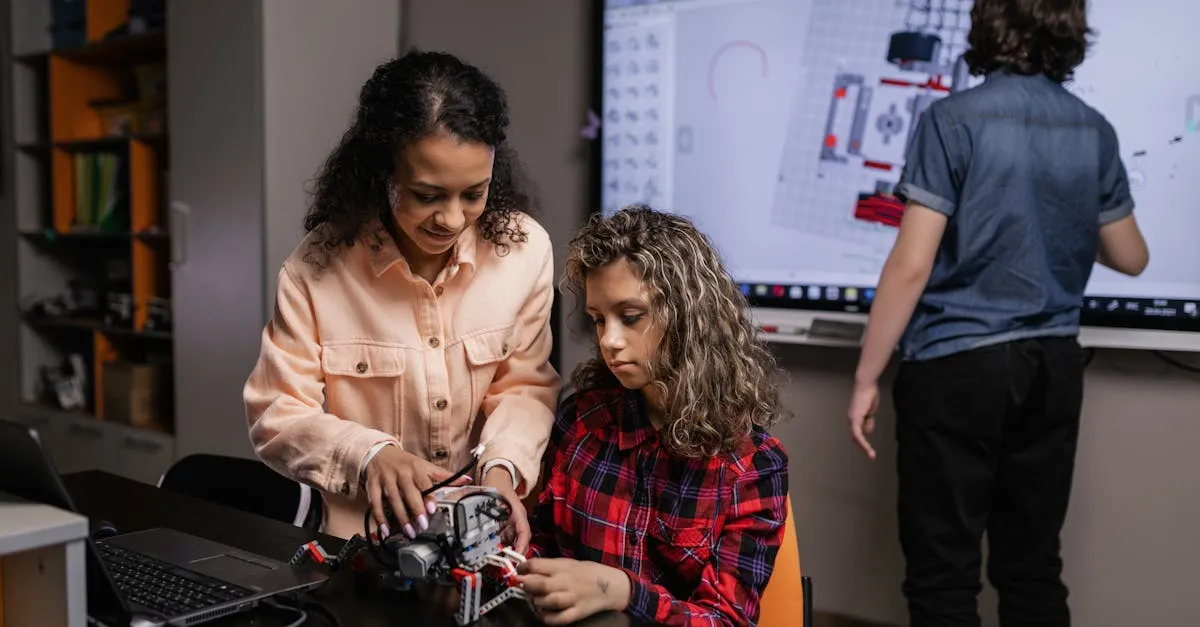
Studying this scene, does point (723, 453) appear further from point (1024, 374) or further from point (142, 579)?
point (1024, 374)

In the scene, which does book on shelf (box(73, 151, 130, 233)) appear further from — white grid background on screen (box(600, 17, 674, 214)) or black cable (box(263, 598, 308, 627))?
black cable (box(263, 598, 308, 627))

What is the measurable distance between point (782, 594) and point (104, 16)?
353cm

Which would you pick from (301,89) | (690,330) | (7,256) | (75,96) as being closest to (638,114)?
(301,89)

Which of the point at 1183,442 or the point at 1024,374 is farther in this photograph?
the point at 1183,442

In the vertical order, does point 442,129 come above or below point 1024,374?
above

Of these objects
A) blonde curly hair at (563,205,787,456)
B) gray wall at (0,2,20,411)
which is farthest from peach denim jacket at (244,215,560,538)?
gray wall at (0,2,20,411)

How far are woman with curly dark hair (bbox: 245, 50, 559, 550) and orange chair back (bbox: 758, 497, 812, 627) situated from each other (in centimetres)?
32

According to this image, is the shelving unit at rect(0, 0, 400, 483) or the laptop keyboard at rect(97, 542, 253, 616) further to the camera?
the shelving unit at rect(0, 0, 400, 483)

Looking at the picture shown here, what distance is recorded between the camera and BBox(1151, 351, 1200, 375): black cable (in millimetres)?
2182

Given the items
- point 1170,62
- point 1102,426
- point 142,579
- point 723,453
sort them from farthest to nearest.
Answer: point 1102,426
point 1170,62
point 723,453
point 142,579

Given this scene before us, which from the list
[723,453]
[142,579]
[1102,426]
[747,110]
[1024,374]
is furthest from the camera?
[747,110]

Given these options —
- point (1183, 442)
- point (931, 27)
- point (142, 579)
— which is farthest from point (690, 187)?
point (142, 579)

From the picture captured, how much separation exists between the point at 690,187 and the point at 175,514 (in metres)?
1.72

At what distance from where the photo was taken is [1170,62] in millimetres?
2115
